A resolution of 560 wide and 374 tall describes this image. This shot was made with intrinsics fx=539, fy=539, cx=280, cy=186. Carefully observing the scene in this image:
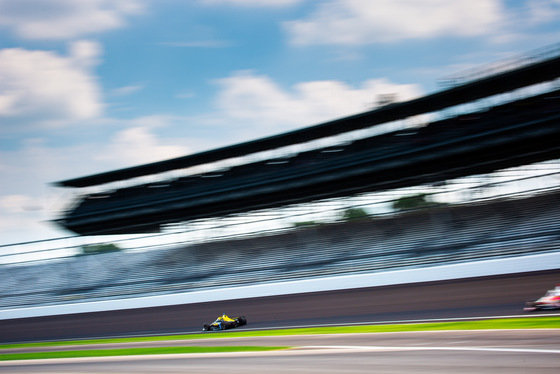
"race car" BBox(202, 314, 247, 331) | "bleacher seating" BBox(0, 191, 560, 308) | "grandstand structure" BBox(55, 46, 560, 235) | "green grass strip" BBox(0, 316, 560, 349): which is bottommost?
"green grass strip" BBox(0, 316, 560, 349)

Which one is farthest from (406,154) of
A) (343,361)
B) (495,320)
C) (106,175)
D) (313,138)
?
(106,175)

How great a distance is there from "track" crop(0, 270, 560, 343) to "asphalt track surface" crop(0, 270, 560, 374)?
0.9 inches

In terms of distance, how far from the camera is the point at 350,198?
17250mm

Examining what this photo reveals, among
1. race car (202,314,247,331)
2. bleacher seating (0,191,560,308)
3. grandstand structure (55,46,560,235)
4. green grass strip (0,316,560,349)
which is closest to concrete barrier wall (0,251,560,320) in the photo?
bleacher seating (0,191,560,308)

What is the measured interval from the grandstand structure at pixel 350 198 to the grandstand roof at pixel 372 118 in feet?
0.11

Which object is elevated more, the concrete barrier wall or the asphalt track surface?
the concrete barrier wall

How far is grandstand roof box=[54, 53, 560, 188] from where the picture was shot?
588 inches

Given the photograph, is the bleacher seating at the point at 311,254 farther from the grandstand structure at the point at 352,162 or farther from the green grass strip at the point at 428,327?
the green grass strip at the point at 428,327

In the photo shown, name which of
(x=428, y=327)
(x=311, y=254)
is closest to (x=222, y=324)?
(x=311, y=254)

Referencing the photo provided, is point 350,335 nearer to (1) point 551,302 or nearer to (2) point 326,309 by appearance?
(1) point 551,302

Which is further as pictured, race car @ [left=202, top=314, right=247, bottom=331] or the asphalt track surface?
race car @ [left=202, top=314, right=247, bottom=331]

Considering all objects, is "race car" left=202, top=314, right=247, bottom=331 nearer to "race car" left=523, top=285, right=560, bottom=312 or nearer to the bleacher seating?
the bleacher seating

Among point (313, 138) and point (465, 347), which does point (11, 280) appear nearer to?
point (313, 138)

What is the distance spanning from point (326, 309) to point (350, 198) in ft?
16.4
